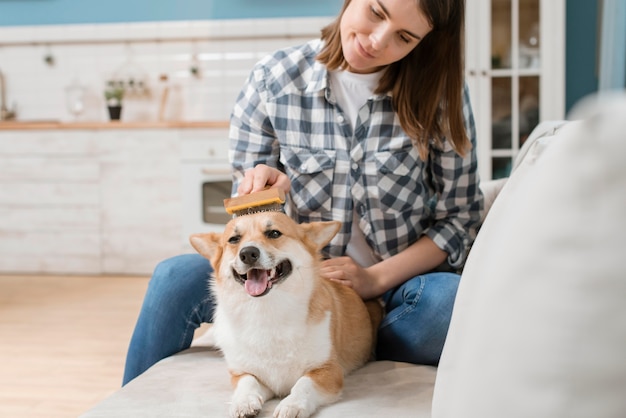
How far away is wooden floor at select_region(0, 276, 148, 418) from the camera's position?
2.27 m

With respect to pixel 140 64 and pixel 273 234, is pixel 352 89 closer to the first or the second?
pixel 273 234

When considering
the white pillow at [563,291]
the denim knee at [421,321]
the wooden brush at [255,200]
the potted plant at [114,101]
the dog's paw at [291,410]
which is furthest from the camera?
the potted plant at [114,101]

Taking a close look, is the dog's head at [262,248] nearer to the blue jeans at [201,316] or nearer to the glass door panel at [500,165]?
the blue jeans at [201,316]

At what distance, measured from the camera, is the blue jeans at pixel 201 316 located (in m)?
1.52

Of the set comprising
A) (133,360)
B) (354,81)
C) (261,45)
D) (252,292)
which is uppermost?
(261,45)

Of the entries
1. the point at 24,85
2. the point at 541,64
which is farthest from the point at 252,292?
the point at 24,85

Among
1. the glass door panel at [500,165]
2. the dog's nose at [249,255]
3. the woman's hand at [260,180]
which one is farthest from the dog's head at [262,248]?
the glass door panel at [500,165]

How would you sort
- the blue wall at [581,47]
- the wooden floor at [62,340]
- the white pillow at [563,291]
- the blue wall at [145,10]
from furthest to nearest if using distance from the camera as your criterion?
the blue wall at [145,10]
the blue wall at [581,47]
the wooden floor at [62,340]
the white pillow at [563,291]

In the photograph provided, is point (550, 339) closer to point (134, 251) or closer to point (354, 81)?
point (354, 81)

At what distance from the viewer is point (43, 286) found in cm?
415

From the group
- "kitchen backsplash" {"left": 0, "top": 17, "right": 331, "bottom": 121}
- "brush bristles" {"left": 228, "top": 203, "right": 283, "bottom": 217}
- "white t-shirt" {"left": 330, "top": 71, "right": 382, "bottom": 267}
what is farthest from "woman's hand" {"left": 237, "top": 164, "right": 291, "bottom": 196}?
"kitchen backsplash" {"left": 0, "top": 17, "right": 331, "bottom": 121}

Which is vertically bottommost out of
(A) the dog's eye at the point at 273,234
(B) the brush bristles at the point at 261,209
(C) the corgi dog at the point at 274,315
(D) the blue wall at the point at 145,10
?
(C) the corgi dog at the point at 274,315

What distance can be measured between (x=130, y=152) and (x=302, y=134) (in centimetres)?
288

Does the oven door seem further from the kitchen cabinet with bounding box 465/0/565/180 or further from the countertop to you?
the kitchen cabinet with bounding box 465/0/565/180
